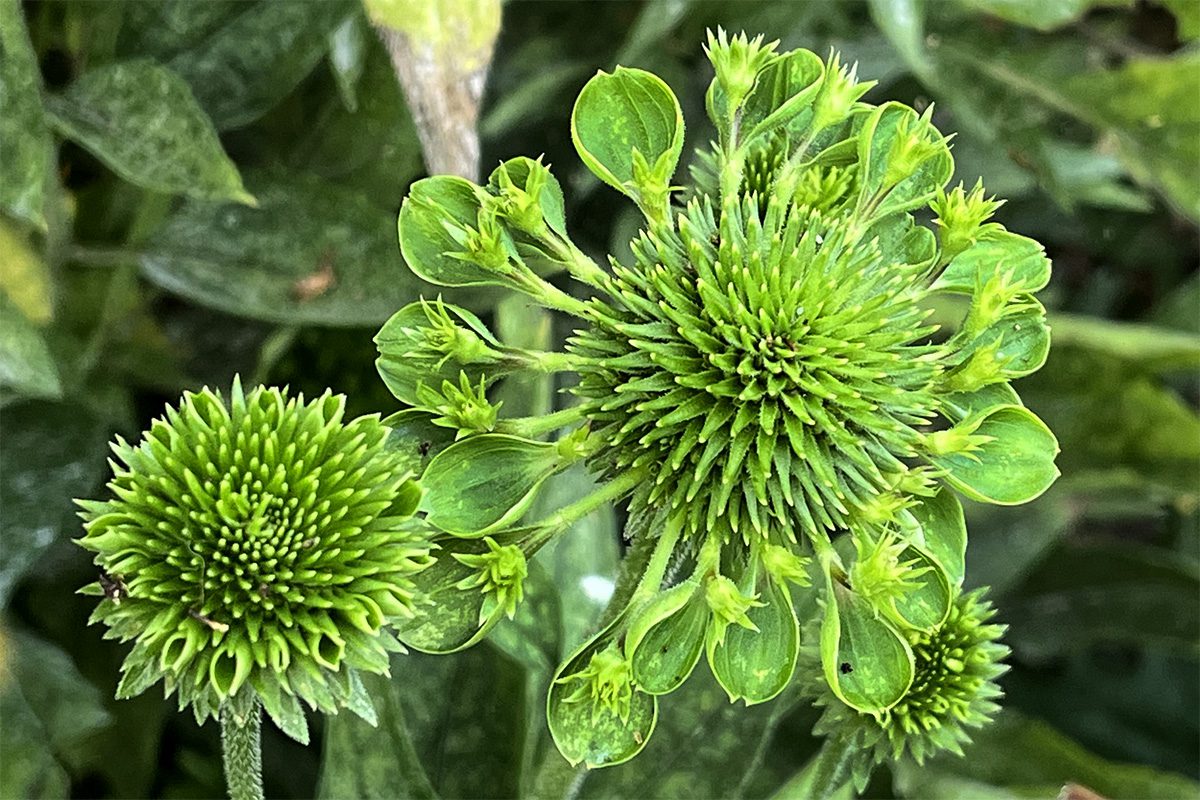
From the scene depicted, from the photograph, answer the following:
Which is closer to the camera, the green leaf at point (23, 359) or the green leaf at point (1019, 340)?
the green leaf at point (1019, 340)

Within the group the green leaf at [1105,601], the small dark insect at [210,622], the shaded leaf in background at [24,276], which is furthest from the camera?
the green leaf at [1105,601]

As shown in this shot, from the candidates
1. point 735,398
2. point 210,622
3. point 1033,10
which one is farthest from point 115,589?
point 1033,10

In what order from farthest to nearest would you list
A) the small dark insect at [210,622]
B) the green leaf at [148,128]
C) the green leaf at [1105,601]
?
the green leaf at [1105,601] < the green leaf at [148,128] < the small dark insect at [210,622]

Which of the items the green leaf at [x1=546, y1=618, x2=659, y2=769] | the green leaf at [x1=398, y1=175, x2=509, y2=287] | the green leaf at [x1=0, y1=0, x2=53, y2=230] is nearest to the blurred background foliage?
the green leaf at [x1=0, y1=0, x2=53, y2=230]

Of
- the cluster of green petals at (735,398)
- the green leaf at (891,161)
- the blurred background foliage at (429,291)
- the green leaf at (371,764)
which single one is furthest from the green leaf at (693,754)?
the green leaf at (891,161)

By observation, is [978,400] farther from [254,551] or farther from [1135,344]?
[1135,344]

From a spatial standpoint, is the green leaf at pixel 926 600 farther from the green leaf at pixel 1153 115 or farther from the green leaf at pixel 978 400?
the green leaf at pixel 1153 115

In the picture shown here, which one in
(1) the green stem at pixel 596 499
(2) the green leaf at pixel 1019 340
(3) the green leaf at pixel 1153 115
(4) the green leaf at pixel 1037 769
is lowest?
(4) the green leaf at pixel 1037 769
